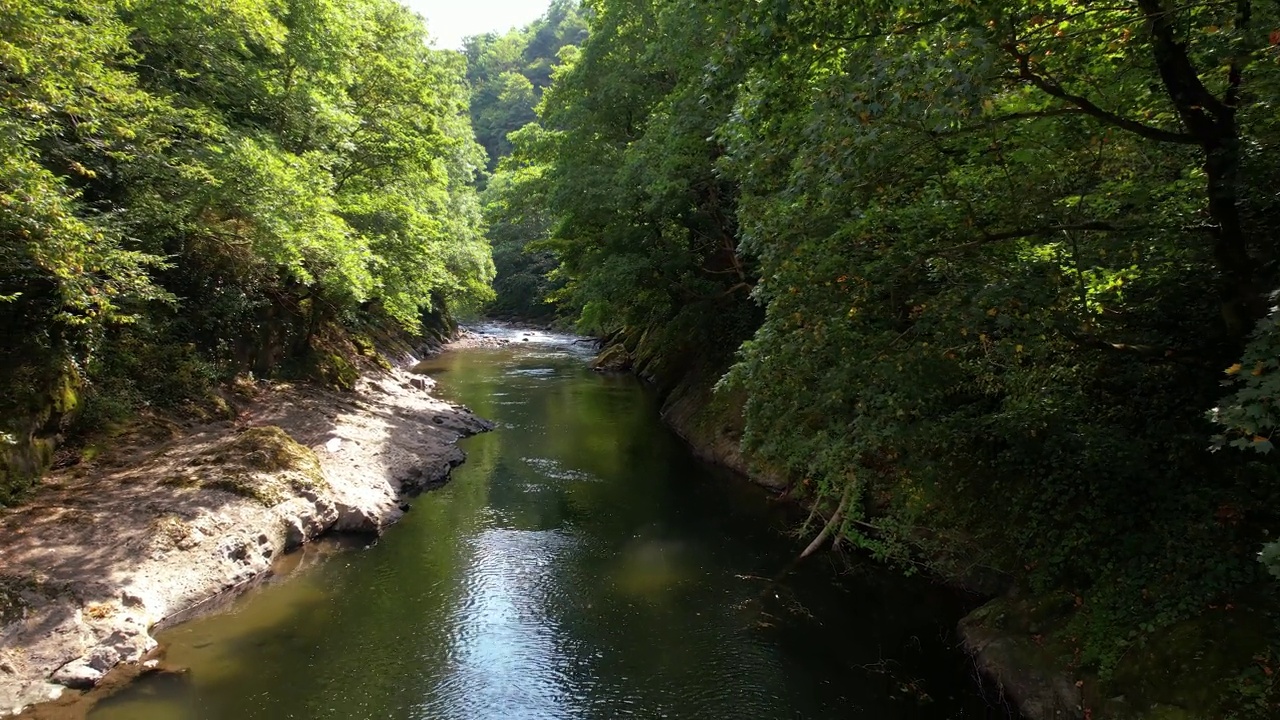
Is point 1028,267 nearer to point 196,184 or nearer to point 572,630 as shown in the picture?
point 572,630

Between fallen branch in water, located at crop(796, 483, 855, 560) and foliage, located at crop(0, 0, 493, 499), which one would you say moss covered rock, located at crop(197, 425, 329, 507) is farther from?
fallen branch in water, located at crop(796, 483, 855, 560)

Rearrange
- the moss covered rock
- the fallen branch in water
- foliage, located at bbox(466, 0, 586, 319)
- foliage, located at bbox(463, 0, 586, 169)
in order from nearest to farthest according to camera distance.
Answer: the fallen branch in water < the moss covered rock < foliage, located at bbox(466, 0, 586, 319) < foliage, located at bbox(463, 0, 586, 169)

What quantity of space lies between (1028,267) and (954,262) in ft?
2.50

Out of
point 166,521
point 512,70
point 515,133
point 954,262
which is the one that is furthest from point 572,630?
point 512,70

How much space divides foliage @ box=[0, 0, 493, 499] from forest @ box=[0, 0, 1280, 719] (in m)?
0.07

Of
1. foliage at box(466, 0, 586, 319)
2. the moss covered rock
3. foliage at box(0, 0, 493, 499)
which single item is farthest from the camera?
foliage at box(466, 0, 586, 319)

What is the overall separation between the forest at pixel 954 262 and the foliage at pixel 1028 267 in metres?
0.03

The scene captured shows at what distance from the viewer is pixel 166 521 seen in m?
9.09

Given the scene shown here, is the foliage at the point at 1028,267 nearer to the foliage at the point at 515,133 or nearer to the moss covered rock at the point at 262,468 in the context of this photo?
the moss covered rock at the point at 262,468

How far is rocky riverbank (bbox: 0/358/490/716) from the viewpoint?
7.06 meters

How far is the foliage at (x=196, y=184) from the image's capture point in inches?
313

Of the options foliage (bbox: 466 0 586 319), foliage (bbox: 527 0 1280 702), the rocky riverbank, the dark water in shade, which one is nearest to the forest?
foliage (bbox: 527 0 1280 702)

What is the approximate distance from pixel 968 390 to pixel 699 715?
4.81 metres

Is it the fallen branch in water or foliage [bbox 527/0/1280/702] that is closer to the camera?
foliage [bbox 527/0/1280/702]
